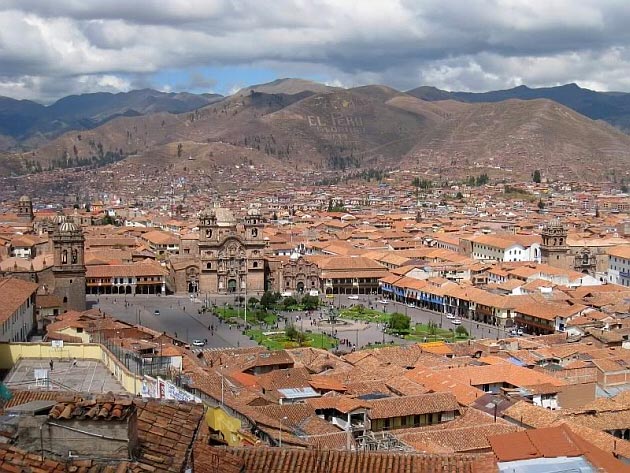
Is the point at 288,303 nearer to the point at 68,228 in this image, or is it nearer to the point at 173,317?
the point at 173,317

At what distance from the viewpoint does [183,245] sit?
2603 inches

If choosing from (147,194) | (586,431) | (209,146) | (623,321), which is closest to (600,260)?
(623,321)

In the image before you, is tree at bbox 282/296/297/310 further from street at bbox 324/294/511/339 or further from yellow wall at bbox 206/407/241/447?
yellow wall at bbox 206/407/241/447

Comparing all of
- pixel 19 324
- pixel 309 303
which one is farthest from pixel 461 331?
pixel 19 324

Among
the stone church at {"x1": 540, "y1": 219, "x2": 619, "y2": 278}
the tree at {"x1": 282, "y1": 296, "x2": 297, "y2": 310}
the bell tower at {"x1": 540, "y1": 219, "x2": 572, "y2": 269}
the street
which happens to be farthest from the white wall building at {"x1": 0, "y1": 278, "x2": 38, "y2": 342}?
the stone church at {"x1": 540, "y1": 219, "x2": 619, "y2": 278}

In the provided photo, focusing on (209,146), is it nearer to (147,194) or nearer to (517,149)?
(147,194)

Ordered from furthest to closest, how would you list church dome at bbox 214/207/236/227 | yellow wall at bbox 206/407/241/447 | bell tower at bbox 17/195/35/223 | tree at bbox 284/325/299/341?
bell tower at bbox 17/195/35/223 < church dome at bbox 214/207/236/227 < tree at bbox 284/325/299/341 < yellow wall at bbox 206/407/241/447

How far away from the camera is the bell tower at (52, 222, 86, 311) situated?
43.0m

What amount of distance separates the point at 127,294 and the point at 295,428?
37.1 m

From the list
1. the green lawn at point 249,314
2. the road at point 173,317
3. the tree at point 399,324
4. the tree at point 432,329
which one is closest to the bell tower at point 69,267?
the road at point 173,317

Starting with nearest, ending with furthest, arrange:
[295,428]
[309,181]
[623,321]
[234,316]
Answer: [295,428], [623,321], [234,316], [309,181]

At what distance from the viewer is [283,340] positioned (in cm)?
3894

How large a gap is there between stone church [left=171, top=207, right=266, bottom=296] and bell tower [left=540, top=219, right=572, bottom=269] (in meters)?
18.9

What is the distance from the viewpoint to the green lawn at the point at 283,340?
122ft
